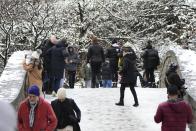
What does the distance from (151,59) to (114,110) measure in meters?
6.01

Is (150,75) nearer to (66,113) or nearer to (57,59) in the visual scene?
(57,59)

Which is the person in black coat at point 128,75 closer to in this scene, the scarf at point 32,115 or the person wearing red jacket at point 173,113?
the person wearing red jacket at point 173,113

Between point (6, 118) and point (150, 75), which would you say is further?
point (150, 75)

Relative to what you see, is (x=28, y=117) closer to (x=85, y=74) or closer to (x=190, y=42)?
(x=85, y=74)

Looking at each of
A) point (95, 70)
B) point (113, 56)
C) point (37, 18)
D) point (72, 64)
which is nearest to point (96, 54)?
point (95, 70)

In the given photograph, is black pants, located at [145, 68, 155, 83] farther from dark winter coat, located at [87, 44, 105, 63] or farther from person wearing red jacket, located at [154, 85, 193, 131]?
person wearing red jacket, located at [154, 85, 193, 131]

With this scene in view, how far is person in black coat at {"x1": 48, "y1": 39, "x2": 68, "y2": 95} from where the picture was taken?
14.0m

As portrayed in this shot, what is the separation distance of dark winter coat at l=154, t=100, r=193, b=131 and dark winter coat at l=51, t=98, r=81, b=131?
1450 mm

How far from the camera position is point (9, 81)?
11.8 m

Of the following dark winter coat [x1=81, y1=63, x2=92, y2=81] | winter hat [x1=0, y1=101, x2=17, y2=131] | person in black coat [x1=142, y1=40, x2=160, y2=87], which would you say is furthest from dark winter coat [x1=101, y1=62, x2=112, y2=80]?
winter hat [x1=0, y1=101, x2=17, y2=131]

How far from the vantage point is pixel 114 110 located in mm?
12734

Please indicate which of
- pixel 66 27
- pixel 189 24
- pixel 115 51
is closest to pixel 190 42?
pixel 189 24

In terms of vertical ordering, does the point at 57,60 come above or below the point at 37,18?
below

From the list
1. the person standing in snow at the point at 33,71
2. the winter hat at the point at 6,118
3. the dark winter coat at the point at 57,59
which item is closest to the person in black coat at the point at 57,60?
the dark winter coat at the point at 57,59
